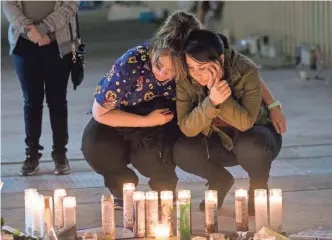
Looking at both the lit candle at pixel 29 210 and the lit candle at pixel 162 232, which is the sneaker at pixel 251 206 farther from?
the lit candle at pixel 29 210

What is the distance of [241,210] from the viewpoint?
4734mm

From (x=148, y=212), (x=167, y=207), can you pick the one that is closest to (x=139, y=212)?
(x=148, y=212)

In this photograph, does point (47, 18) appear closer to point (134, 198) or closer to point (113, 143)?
point (113, 143)

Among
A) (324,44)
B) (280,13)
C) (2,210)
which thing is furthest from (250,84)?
(280,13)

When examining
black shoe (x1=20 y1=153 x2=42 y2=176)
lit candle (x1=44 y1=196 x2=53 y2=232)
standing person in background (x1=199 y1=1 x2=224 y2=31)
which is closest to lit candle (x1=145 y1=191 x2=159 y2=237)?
lit candle (x1=44 y1=196 x2=53 y2=232)

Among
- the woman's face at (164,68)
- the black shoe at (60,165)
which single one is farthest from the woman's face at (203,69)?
the black shoe at (60,165)

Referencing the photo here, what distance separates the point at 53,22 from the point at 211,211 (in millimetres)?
2070

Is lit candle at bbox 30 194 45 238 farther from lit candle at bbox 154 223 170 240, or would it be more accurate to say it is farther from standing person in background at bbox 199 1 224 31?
standing person in background at bbox 199 1 224 31

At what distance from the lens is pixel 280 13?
41.8ft

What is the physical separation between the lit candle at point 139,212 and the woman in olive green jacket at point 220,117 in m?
0.54

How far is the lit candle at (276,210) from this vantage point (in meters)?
4.69

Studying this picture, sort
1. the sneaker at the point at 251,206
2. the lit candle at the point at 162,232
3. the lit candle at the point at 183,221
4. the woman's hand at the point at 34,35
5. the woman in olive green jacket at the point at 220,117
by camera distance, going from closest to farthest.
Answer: the lit candle at the point at 162,232 → the lit candle at the point at 183,221 → the woman in olive green jacket at the point at 220,117 → the sneaker at the point at 251,206 → the woman's hand at the point at 34,35

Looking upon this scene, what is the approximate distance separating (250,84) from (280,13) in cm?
789

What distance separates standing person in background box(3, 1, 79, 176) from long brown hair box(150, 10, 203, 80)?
134 cm
